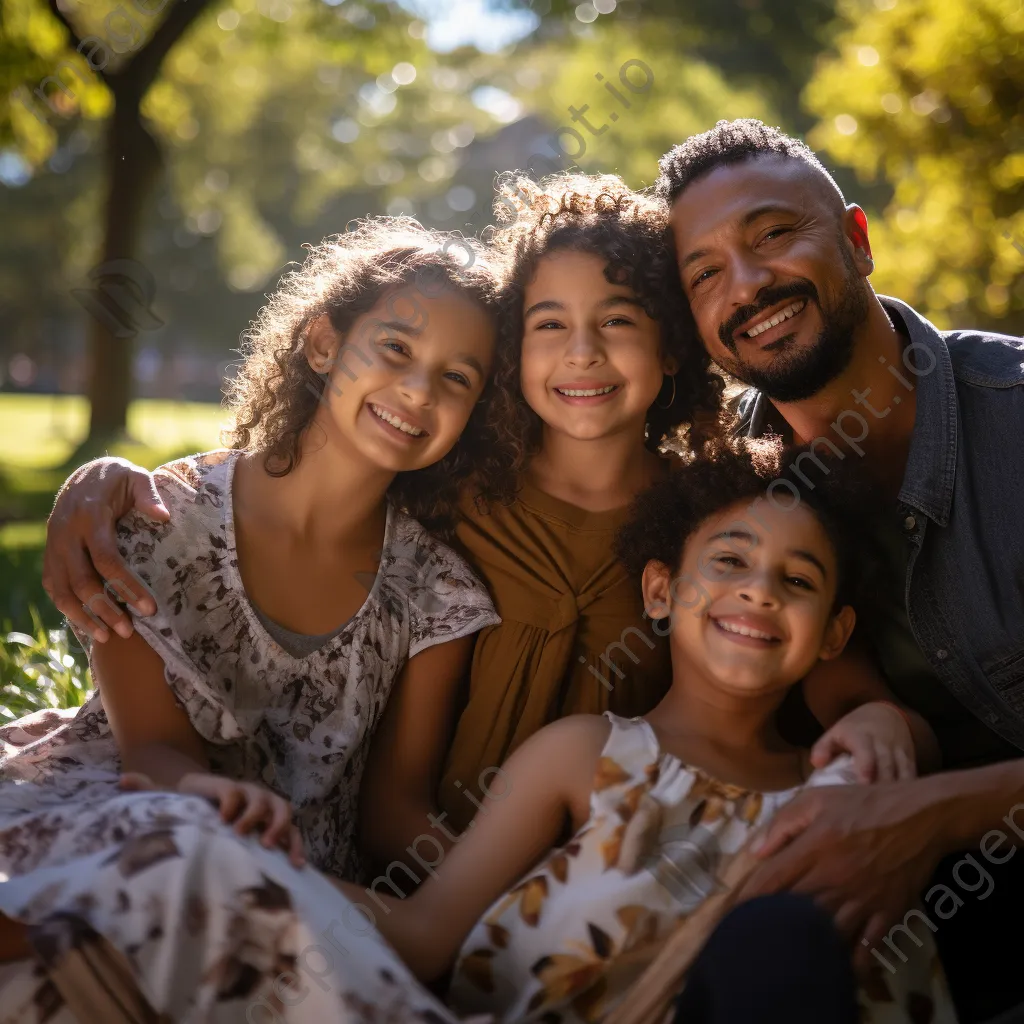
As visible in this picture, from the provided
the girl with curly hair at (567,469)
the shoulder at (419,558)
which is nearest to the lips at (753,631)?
the girl with curly hair at (567,469)

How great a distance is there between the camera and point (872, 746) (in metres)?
2.24

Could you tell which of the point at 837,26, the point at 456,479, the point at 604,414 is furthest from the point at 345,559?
the point at 837,26

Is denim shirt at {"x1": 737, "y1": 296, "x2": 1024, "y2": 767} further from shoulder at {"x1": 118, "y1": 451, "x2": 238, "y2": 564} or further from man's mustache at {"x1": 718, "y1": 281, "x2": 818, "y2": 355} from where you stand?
shoulder at {"x1": 118, "y1": 451, "x2": 238, "y2": 564}

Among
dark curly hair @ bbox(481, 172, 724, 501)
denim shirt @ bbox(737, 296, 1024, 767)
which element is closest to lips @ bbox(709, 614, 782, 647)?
denim shirt @ bbox(737, 296, 1024, 767)

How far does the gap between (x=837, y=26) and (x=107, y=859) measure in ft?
65.6

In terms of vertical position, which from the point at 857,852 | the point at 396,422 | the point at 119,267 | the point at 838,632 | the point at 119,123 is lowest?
the point at 857,852

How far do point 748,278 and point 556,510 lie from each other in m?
0.77

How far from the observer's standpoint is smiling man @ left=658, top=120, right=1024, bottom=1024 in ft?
8.94

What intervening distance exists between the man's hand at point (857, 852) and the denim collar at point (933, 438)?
89 cm

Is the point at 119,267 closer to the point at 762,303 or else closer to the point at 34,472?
the point at 34,472

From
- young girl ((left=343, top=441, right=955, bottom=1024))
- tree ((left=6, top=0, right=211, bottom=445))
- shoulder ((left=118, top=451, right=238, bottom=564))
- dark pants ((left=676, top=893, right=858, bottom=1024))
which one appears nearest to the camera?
dark pants ((left=676, top=893, right=858, bottom=1024))

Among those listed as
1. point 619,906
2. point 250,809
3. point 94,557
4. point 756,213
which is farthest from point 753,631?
point 94,557

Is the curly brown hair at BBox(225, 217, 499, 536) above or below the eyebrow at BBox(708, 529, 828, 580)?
above

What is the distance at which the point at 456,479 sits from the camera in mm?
3084
